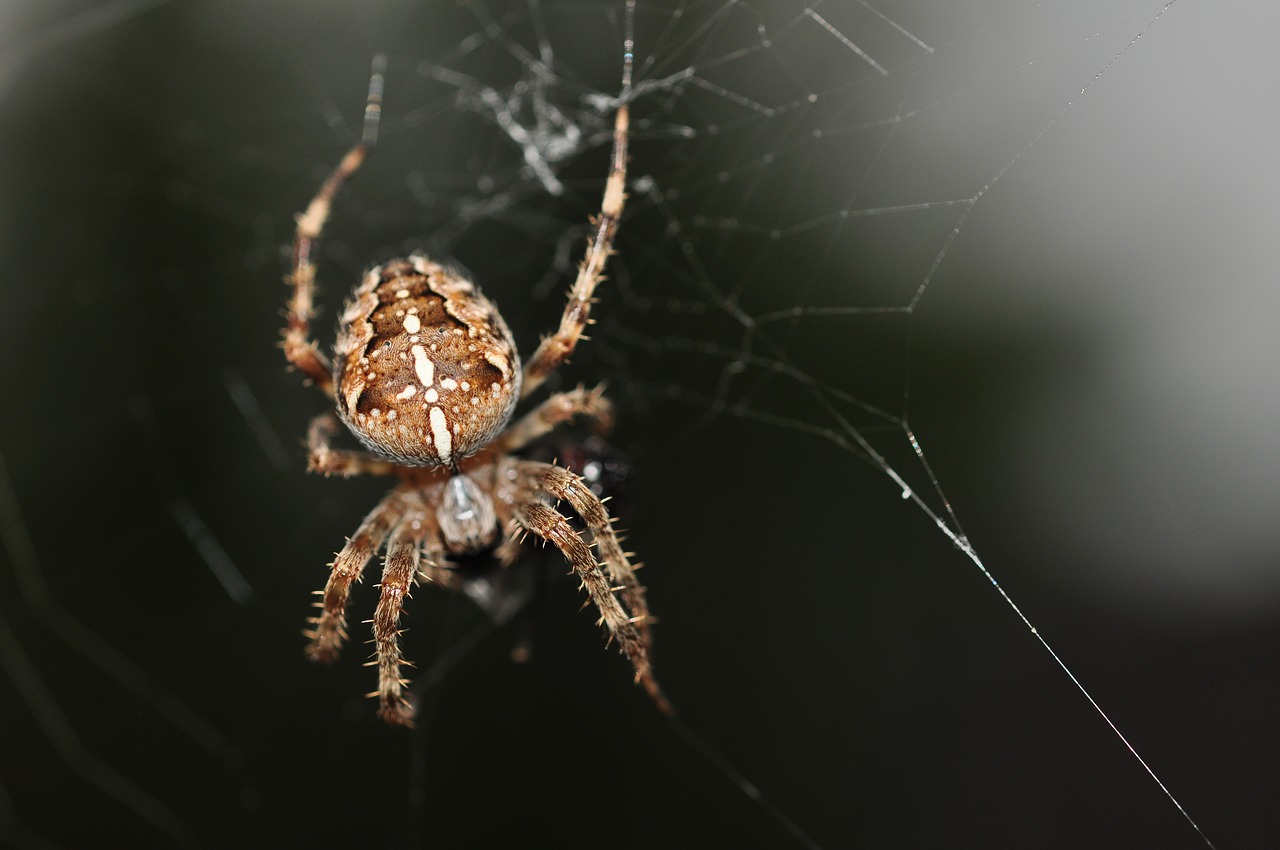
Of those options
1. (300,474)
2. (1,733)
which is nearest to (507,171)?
(300,474)

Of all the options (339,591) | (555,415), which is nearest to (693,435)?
(555,415)

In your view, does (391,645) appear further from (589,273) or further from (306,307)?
(589,273)

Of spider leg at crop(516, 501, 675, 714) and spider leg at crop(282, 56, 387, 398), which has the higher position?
spider leg at crop(282, 56, 387, 398)

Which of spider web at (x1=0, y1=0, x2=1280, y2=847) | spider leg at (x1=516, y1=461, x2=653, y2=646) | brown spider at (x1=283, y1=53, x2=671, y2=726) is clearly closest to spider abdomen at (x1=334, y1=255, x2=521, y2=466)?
brown spider at (x1=283, y1=53, x2=671, y2=726)

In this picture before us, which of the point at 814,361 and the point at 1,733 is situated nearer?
the point at 814,361

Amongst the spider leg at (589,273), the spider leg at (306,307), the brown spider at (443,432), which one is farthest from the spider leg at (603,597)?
the spider leg at (306,307)

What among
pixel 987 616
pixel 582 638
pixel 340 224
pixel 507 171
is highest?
pixel 507 171

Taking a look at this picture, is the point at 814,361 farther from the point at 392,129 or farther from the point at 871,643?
the point at 392,129

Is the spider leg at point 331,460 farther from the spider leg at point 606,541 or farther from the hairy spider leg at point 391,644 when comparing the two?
the spider leg at point 606,541

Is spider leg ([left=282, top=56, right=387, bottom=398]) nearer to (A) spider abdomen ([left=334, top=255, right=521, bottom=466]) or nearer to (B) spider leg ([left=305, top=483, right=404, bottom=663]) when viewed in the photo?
(A) spider abdomen ([left=334, top=255, right=521, bottom=466])
